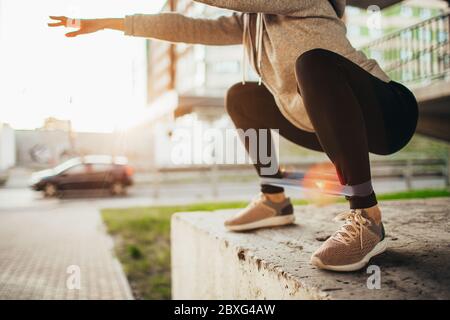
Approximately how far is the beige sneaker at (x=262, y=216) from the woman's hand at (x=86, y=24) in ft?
3.32

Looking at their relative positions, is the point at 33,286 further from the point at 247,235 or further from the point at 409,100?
the point at 409,100

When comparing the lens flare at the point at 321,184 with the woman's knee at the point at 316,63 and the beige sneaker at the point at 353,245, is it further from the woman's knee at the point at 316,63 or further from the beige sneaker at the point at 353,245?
the woman's knee at the point at 316,63

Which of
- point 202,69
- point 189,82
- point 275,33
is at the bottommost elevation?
point 275,33

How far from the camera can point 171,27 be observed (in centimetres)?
171

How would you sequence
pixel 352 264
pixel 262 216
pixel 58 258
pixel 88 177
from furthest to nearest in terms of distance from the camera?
pixel 88 177, pixel 58 258, pixel 262 216, pixel 352 264

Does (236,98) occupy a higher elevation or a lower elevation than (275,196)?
higher

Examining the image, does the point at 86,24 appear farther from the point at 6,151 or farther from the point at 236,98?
the point at 6,151

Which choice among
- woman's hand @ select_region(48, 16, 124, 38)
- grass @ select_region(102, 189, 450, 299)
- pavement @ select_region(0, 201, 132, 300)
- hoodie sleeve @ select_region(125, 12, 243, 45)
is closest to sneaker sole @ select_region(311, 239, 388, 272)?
hoodie sleeve @ select_region(125, 12, 243, 45)

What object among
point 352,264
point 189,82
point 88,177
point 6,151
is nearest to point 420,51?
point 352,264

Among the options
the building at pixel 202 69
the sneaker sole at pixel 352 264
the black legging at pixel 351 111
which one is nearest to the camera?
the sneaker sole at pixel 352 264

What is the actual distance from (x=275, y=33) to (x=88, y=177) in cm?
1251

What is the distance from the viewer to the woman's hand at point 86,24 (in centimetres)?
167

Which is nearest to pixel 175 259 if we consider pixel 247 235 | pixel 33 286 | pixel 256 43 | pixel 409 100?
pixel 247 235

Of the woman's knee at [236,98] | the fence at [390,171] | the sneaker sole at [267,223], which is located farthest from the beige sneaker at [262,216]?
the fence at [390,171]
